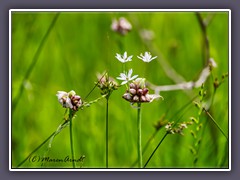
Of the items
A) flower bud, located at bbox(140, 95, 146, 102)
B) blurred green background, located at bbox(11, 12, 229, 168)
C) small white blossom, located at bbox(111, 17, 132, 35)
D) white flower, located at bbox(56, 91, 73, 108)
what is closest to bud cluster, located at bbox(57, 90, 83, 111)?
white flower, located at bbox(56, 91, 73, 108)

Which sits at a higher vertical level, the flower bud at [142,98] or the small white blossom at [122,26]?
the small white blossom at [122,26]

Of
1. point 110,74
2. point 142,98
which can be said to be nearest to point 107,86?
point 142,98

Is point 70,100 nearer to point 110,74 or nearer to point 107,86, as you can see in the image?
point 107,86

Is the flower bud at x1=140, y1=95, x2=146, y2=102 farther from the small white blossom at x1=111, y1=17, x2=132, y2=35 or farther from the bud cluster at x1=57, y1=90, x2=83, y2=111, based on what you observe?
the small white blossom at x1=111, y1=17, x2=132, y2=35

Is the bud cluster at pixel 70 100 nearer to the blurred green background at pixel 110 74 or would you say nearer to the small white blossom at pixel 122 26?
the blurred green background at pixel 110 74

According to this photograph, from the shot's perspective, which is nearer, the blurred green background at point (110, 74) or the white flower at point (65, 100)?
the white flower at point (65, 100)

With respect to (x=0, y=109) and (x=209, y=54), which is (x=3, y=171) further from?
(x=209, y=54)

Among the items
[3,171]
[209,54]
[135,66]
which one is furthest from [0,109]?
[209,54]

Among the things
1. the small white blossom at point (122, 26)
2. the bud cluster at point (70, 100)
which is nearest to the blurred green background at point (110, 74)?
the small white blossom at point (122, 26)
